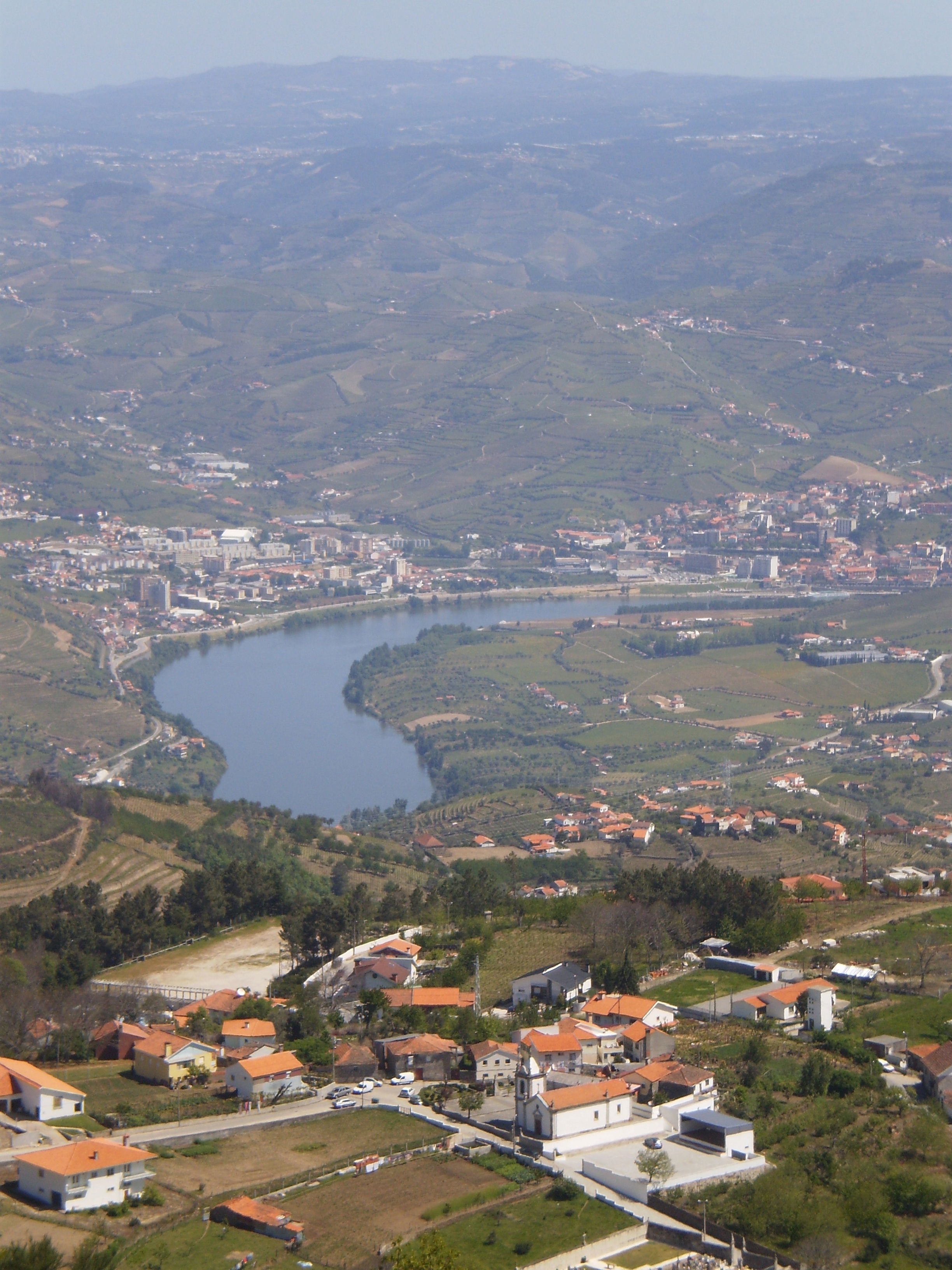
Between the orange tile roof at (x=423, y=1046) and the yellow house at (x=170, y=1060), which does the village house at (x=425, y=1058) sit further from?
the yellow house at (x=170, y=1060)

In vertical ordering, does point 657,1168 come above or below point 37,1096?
above

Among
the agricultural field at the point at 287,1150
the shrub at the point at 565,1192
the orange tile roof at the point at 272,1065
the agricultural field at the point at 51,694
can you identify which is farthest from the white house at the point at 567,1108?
the agricultural field at the point at 51,694

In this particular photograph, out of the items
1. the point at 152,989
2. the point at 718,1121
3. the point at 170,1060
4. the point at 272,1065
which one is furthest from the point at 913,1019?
the point at 152,989

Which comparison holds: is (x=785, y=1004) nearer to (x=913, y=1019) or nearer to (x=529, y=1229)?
(x=913, y=1019)

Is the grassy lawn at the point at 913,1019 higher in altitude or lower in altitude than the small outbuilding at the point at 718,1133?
lower

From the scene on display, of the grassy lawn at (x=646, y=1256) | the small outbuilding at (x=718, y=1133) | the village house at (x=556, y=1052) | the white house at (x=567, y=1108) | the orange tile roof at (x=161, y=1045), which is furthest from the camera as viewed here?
the orange tile roof at (x=161, y=1045)

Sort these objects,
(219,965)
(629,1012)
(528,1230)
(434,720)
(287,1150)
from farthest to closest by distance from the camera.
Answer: (434,720)
(219,965)
(629,1012)
(287,1150)
(528,1230)
